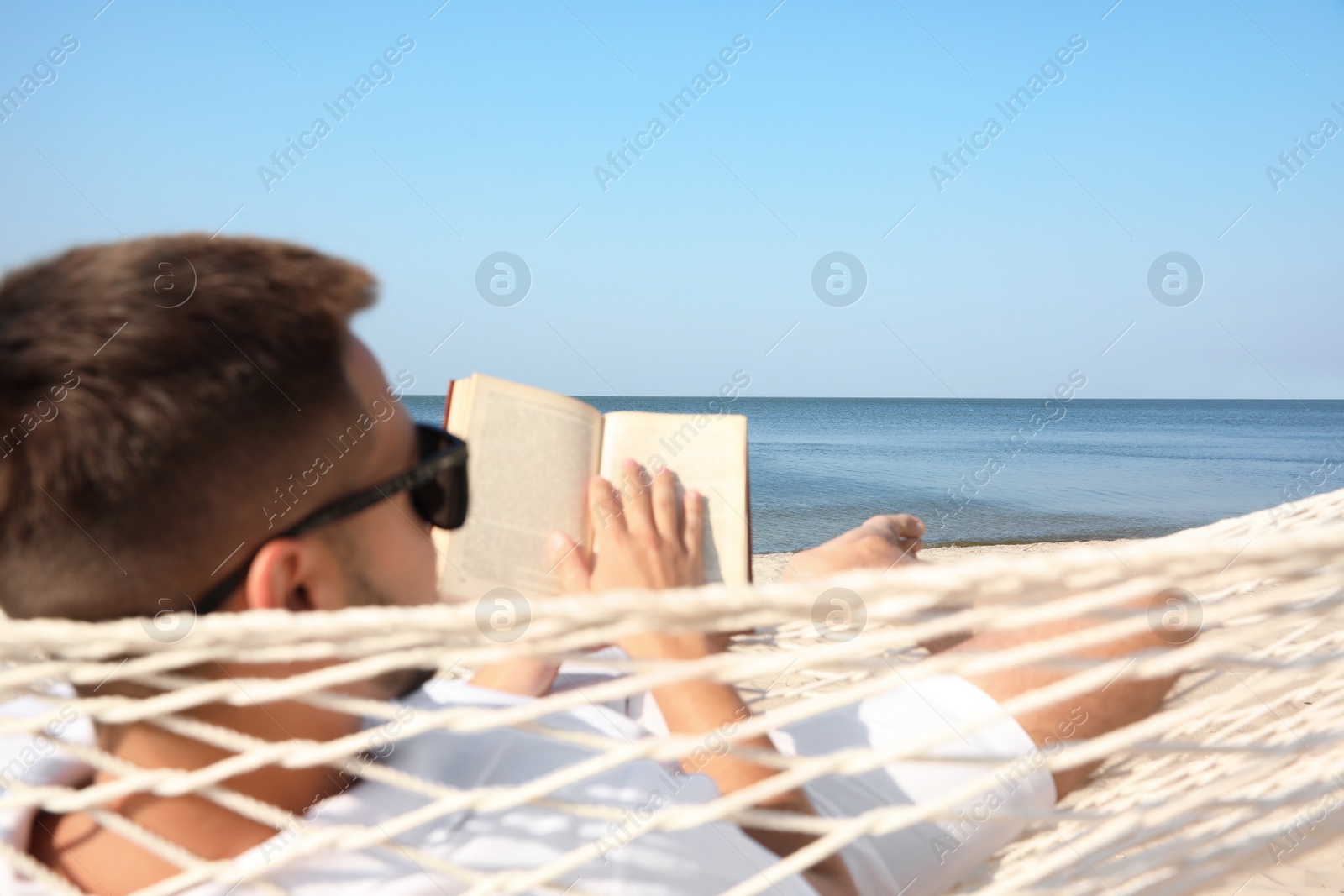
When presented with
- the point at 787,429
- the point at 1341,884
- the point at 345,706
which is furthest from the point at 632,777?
the point at 787,429

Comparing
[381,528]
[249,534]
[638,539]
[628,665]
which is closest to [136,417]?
[249,534]

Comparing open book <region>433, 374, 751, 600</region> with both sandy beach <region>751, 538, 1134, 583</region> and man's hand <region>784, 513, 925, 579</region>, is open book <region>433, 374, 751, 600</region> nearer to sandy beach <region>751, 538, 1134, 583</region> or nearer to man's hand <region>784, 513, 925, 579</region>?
man's hand <region>784, 513, 925, 579</region>

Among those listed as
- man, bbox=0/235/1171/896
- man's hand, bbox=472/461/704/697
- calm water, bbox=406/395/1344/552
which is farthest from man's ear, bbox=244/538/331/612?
calm water, bbox=406/395/1344/552

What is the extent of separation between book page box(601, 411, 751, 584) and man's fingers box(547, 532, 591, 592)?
0.15m

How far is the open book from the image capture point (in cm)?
125

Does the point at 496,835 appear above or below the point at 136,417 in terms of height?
below

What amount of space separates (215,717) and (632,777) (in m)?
0.43

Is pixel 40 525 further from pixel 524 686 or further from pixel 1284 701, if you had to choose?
pixel 1284 701

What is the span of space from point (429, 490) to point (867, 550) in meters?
1.20

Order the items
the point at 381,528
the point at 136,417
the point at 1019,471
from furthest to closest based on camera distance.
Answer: the point at 1019,471 < the point at 381,528 < the point at 136,417

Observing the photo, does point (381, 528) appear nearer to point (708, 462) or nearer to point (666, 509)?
point (666, 509)

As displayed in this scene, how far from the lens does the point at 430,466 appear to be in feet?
3.01

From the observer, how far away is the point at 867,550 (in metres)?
1.85

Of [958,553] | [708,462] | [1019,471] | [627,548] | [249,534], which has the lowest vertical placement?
[249,534]
